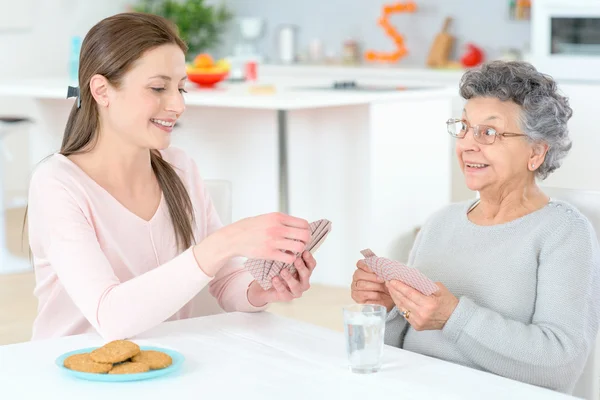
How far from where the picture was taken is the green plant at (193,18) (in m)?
7.35

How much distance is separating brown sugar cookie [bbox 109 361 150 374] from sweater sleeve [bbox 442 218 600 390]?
58 centimetres

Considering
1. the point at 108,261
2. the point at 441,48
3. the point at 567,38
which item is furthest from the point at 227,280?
the point at 441,48

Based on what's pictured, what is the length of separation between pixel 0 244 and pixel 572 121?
10.5 ft

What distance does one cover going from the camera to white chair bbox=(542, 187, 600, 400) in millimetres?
2025

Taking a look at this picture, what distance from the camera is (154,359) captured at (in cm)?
157

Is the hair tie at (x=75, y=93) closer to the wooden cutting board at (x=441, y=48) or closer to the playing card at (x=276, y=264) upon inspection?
the playing card at (x=276, y=264)

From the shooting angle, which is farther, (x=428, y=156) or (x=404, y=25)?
(x=404, y=25)

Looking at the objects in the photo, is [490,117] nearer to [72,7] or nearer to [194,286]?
[194,286]

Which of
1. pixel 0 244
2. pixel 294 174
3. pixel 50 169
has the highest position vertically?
pixel 50 169

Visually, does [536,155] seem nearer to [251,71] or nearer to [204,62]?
[204,62]

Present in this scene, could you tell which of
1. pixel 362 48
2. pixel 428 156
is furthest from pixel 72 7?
pixel 428 156

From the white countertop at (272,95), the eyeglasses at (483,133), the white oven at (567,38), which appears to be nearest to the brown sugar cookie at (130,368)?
the eyeglasses at (483,133)

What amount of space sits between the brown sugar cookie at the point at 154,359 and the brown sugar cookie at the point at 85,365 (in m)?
0.05

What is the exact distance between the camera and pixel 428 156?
4.70 meters
